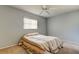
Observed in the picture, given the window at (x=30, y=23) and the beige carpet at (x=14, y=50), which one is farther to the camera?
the window at (x=30, y=23)

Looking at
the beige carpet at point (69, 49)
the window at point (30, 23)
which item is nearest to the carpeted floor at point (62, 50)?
the beige carpet at point (69, 49)

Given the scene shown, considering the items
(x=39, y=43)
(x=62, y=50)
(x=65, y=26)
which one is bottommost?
(x=62, y=50)

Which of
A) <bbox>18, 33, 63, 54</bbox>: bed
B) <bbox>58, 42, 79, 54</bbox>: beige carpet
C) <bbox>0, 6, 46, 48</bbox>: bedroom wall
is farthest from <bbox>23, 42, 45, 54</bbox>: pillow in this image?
<bbox>58, 42, 79, 54</bbox>: beige carpet

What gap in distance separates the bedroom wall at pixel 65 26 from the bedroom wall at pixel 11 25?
0.37 meters

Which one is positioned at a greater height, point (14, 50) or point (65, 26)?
point (65, 26)

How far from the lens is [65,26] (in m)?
1.16

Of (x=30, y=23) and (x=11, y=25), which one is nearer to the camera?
(x=11, y=25)

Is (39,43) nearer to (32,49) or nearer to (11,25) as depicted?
(32,49)

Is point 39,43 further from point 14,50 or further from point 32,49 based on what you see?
point 14,50

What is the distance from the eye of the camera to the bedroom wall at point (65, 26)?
108 cm

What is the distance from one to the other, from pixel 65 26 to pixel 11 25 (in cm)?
83

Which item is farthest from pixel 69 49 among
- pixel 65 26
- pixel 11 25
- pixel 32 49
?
pixel 11 25

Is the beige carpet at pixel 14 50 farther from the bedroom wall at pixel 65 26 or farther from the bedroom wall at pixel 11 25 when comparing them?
the bedroom wall at pixel 65 26
